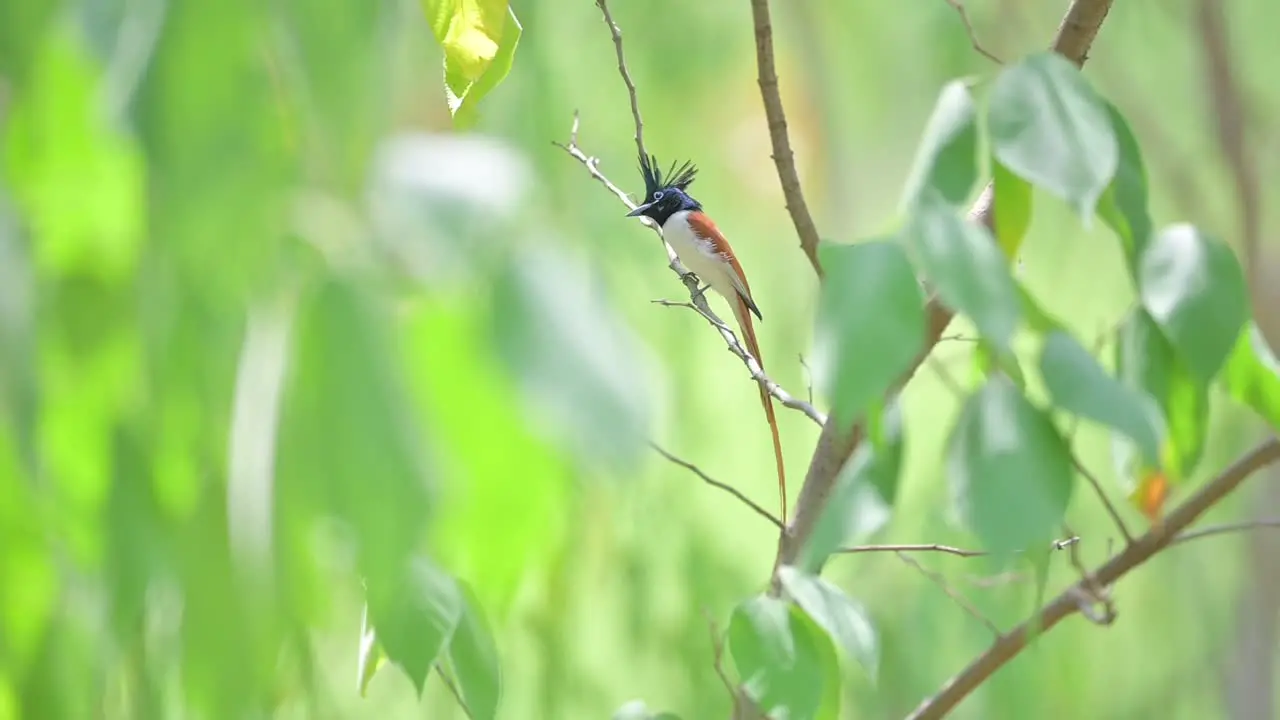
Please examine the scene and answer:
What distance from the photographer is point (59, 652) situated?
0.24 m

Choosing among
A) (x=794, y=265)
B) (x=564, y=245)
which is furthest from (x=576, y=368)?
(x=794, y=265)

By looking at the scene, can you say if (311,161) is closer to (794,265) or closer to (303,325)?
(303,325)

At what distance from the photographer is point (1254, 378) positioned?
0.39 m

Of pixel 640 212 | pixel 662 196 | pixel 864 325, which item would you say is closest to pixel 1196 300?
pixel 864 325

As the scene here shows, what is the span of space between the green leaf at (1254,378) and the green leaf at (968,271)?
17 centimetres

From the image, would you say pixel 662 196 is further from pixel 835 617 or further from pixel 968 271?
pixel 968 271

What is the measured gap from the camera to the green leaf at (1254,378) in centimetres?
39

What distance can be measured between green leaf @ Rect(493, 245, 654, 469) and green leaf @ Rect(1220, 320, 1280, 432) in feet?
0.90

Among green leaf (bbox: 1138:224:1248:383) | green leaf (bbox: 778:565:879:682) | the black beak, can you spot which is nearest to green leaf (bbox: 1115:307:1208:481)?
green leaf (bbox: 1138:224:1248:383)

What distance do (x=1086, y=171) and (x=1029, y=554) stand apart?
3.5 inches

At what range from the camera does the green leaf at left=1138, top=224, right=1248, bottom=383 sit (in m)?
0.32

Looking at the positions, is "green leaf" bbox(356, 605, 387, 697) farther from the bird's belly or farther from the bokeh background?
the bird's belly

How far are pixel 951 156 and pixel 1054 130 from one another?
0.02 metres

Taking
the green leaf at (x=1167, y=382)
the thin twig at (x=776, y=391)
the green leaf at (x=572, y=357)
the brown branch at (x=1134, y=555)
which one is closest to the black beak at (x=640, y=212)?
the thin twig at (x=776, y=391)
